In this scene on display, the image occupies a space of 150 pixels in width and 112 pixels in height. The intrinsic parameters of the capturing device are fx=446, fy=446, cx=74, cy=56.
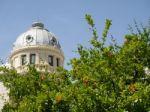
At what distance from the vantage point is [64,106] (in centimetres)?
1340

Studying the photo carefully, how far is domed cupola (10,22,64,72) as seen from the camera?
47.9 metres

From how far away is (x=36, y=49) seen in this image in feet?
159

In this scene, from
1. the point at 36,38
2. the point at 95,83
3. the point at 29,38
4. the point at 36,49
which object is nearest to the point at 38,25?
the point at 29,38

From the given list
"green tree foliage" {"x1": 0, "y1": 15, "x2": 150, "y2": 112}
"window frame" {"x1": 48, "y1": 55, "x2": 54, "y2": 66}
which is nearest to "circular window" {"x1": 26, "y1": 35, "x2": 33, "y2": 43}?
"window frame" {"x1": 48, "y1": 55, "x2": 54, "y2": 66}

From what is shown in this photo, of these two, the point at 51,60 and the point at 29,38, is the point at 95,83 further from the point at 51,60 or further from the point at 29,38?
the point at 29,38

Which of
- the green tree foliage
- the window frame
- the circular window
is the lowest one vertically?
the green tree foliage

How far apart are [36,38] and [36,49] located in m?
1.98

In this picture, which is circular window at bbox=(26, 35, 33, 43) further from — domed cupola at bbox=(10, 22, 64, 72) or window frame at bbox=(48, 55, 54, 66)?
window frame at bbox=(48, 55, 54, 66)

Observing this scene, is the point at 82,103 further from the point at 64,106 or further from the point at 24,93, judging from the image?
the point at 24,93

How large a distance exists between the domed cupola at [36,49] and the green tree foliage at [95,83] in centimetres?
2945

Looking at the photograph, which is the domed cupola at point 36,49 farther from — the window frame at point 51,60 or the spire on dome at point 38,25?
the spire on dome at point 38,25

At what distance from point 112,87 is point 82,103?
1.77m

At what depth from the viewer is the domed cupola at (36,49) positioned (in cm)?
4794

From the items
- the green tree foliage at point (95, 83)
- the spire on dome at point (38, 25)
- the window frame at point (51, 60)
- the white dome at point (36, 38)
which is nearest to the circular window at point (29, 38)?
the white dome at point (36, 38)
